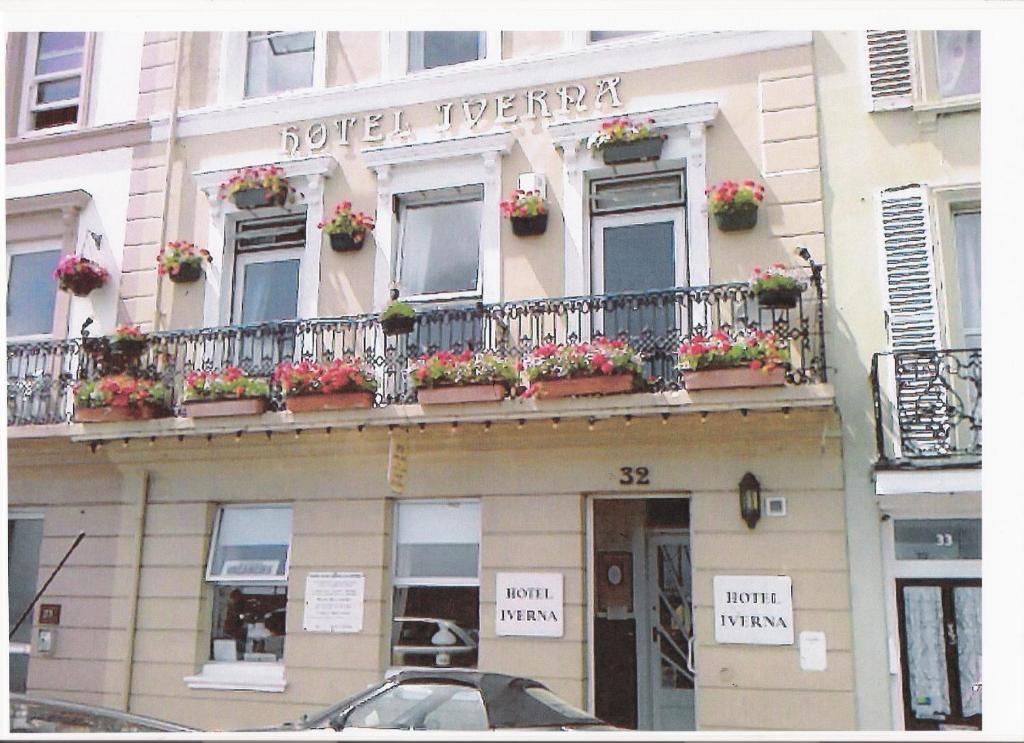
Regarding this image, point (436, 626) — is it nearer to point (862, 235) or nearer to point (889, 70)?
point (862, 235)

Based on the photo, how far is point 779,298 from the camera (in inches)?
313

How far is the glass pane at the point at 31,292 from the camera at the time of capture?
10547 millimetres

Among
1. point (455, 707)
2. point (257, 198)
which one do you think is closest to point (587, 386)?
point (455, 707)

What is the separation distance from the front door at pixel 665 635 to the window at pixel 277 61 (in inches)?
225

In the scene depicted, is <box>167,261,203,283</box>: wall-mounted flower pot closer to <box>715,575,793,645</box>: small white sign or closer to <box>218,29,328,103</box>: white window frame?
<box>218,29,328,103</box>: white window frame

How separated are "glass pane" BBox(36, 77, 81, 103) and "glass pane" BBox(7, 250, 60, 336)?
5.75ft

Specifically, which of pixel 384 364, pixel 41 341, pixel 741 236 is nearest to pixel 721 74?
pixel 741 236

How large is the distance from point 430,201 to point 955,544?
17.6 feet

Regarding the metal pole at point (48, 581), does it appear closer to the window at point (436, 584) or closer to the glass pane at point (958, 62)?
the window at point (436, 584)

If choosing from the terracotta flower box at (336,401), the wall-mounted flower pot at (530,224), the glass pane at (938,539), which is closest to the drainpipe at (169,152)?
the terracotta flower box at (336,401)

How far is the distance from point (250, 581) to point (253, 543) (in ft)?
1.11

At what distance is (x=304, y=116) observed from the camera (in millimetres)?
10102
